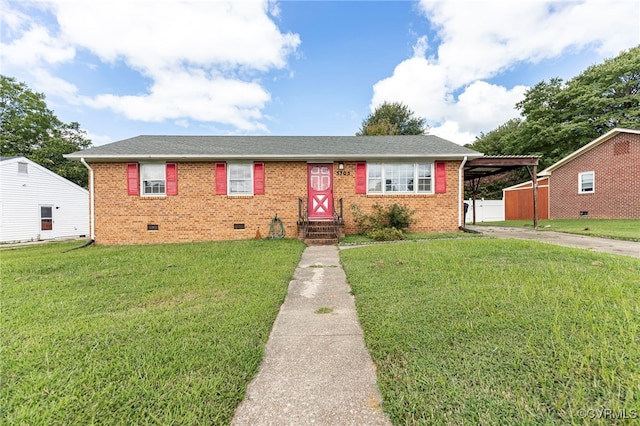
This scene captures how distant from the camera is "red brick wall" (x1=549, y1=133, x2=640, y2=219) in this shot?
12.5 m

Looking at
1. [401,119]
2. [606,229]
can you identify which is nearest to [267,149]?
[606,229]

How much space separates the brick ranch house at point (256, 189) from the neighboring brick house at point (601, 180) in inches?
395

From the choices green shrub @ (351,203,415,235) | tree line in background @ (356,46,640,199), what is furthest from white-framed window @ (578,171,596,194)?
green shrub @ (351,203,415,235)

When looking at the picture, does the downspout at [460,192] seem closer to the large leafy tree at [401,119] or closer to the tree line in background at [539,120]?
the tree line in background at [539,120]

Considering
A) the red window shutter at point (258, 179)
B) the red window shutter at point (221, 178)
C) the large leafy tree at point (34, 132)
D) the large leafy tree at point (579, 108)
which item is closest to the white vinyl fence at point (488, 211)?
the large leafy tree at point (579, 108)

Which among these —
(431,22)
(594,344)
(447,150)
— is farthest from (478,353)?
(431,22)

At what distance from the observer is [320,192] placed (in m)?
9.76

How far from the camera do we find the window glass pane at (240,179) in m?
9.60

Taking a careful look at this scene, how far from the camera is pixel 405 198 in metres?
9.69

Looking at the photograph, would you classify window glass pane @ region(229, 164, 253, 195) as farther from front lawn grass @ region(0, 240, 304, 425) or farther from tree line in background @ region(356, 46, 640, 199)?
tree line in background @ region(356, 46, 640, 199)

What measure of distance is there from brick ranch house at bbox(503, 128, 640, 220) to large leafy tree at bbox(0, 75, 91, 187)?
33998mm

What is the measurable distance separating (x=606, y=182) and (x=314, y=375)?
62.3ft

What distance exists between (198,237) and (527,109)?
27498mm

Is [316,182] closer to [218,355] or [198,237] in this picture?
[198,237]
